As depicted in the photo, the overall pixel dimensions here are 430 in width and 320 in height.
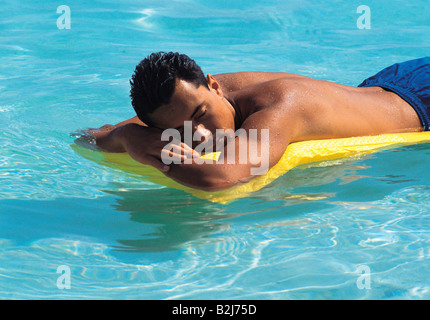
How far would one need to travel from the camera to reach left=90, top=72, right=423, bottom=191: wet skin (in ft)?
10.3

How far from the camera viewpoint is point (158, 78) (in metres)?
3.20

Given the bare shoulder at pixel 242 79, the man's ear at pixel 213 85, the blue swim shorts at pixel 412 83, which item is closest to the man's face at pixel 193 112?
the man's ear at pixel 213 85

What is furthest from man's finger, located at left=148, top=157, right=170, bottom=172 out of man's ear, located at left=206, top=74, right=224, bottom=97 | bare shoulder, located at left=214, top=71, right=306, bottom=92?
bare shoulder, located at left=214, top=71, right=306, bottom=92

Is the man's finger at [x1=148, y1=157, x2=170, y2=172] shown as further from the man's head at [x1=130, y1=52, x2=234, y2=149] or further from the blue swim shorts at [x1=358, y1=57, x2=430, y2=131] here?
the blue swim shorts at [x1=358, y1=57, x2=430, y2=131]

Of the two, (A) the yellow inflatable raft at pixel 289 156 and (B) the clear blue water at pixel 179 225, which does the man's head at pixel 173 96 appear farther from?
(B) the clear blue water at pixel 179 225

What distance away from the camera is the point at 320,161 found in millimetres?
3564

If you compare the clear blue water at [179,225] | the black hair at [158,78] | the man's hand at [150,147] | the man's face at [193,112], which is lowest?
the clear blue water at [179,225]

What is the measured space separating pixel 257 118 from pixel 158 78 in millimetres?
585

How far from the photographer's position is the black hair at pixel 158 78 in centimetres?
319

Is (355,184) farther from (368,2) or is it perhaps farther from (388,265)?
(368,2)

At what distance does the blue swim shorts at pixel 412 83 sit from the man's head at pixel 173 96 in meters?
1.45

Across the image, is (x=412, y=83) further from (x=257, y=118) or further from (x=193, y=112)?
(x=193, y=112)

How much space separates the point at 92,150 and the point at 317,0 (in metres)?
5.58
